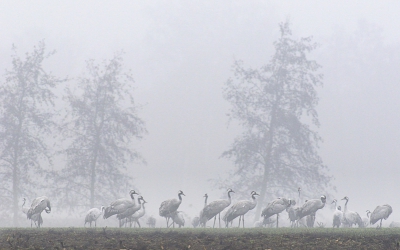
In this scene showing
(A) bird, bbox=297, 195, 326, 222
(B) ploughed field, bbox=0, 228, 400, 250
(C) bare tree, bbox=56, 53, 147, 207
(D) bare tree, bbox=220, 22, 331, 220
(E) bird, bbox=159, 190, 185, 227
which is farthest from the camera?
(D) bare tree, bbox=220, 22, 331, 220

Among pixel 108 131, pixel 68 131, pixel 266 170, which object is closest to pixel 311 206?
pixel 266 170

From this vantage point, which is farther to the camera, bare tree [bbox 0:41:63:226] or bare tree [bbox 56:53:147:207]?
bare tree [bbox 56:53:147:207]

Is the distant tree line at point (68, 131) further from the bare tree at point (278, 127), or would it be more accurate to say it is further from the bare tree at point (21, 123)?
the bare tree at point (278, 127)

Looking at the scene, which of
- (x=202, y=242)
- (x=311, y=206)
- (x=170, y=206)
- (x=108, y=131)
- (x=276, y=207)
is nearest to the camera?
(x=202, y=242)

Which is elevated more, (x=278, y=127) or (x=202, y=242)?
(x=278, y=127)

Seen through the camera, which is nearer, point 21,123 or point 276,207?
point 276,207

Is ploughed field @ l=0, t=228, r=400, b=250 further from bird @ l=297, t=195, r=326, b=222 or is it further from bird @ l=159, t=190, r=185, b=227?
bird @ l=159, t=190, r=185, b=227

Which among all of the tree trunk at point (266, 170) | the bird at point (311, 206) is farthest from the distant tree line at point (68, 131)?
the bird at point (311, 206)

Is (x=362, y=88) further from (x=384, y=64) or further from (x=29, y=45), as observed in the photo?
(x=29, y=45)

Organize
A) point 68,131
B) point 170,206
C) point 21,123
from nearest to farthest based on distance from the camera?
point 170,206 → point 21,123 → point 68,131

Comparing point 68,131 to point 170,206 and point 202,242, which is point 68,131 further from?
point 202,242

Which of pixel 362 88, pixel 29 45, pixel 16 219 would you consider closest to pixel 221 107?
pixel 362 88

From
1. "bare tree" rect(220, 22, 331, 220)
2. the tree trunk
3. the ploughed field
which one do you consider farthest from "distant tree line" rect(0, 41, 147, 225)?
the ploughed field

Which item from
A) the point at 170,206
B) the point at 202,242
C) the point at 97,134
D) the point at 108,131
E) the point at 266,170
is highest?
the point at 108,131
